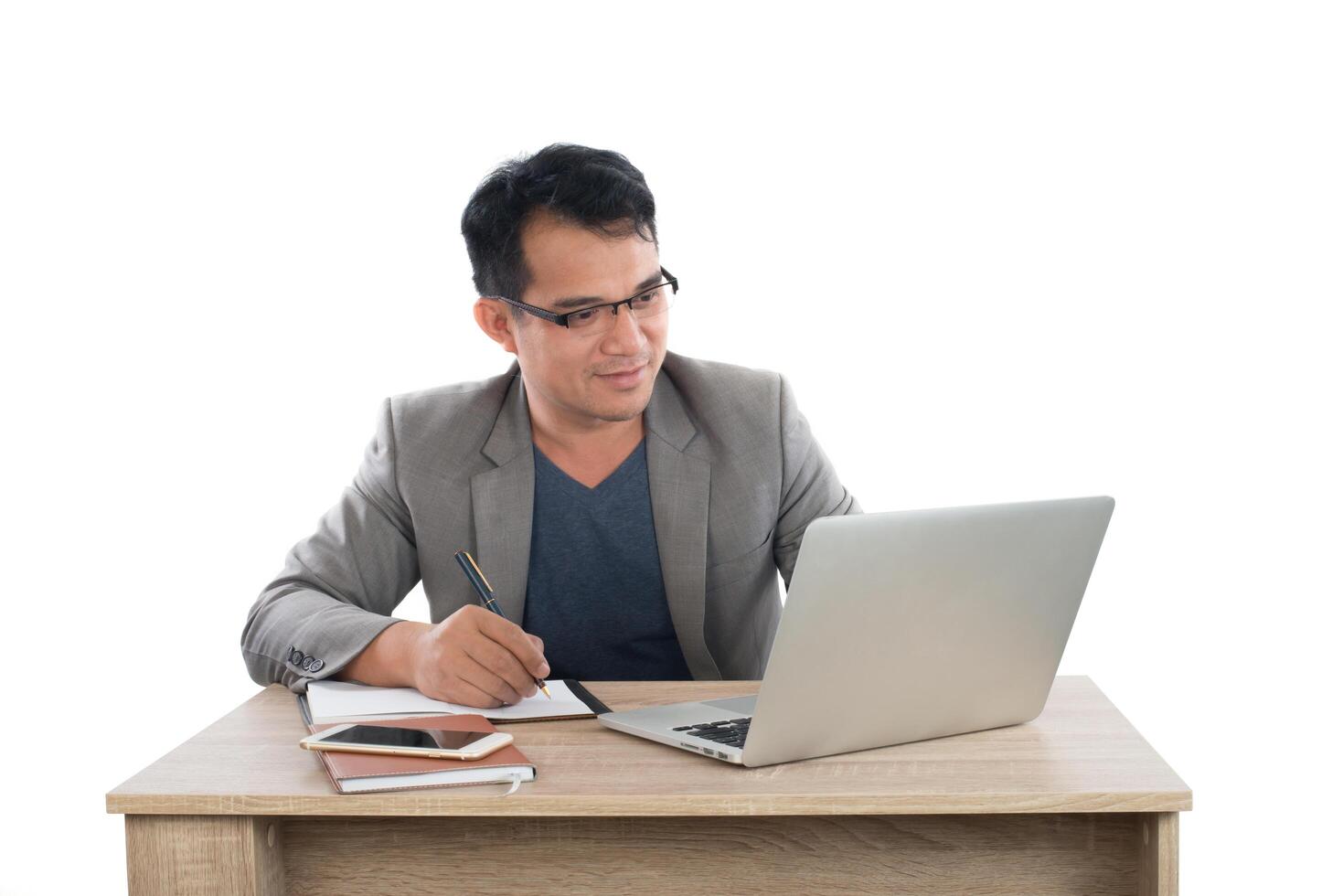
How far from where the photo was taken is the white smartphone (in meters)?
1.22

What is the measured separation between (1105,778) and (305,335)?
242 cm

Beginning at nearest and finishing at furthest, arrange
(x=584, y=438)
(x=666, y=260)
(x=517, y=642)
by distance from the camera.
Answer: (x=517, y=642) < (x=584, y=438) < (x=666, y=260)

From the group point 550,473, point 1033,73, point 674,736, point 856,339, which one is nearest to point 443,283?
point 856,339

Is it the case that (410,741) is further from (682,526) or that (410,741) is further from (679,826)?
(682,526)

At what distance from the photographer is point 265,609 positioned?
175 cm

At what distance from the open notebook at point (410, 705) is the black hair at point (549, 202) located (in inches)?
25.9

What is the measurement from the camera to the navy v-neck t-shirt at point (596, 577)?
2059mm

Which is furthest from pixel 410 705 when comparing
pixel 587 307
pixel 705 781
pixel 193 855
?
pixel 587 307

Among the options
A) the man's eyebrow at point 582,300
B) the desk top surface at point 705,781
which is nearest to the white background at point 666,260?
the man's eyebrow at point 582,300

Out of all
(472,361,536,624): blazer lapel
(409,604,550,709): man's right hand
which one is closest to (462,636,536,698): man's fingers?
(409,604,550,709): man's right hand

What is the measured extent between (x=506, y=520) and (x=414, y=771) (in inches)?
32.1

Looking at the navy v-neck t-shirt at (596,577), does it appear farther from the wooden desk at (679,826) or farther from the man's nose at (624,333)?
the wooden desk at (679,826)

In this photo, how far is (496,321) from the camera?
203 centimetres

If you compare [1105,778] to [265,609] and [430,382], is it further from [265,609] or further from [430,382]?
[430,382]
